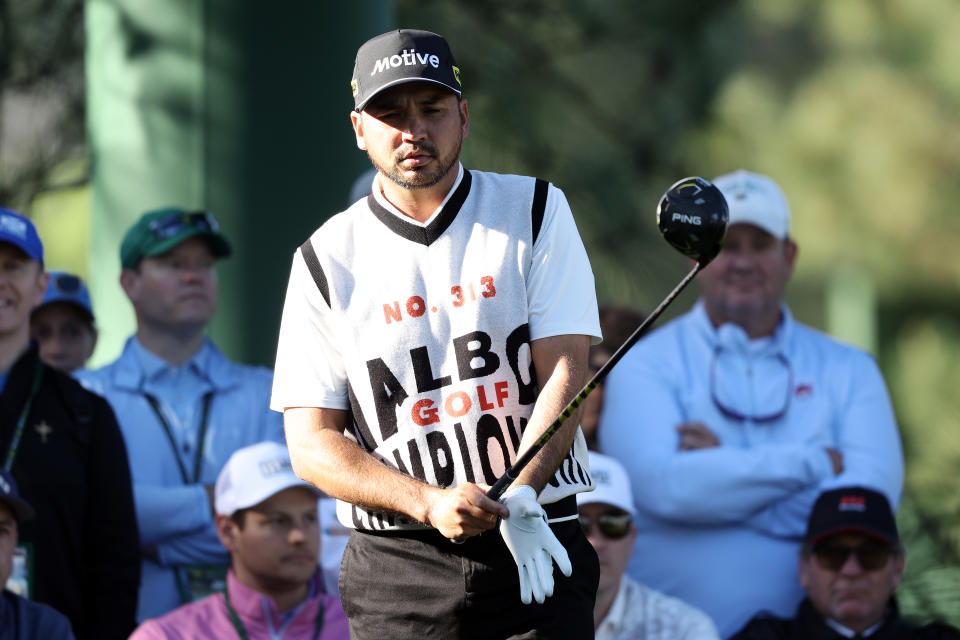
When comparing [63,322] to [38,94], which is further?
[38,94]

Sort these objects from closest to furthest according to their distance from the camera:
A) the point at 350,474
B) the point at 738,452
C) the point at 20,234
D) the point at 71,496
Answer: the point at 350,474
the point at 71,496
the point at 20,234
the point at 738,452

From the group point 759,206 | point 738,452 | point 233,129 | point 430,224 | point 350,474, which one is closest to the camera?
point 350,474

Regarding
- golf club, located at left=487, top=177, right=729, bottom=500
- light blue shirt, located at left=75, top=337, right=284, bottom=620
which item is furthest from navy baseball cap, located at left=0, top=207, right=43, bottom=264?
golf club, located at left=487, top=177, right=729, bottom=500

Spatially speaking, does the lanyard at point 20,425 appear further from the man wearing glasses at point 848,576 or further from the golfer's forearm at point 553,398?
the man wearing glasses at point 848,576

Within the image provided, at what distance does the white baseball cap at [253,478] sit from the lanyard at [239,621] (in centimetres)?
28

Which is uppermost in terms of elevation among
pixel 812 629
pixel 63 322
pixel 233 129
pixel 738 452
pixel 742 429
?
pixel 233 129

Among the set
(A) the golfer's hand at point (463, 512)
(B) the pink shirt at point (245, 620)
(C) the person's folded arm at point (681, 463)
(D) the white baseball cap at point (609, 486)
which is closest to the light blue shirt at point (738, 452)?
(C) the person's folded arm at point (681, 463)

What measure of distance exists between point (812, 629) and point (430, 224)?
237 centimetres

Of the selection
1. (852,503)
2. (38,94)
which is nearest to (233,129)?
(38,94)

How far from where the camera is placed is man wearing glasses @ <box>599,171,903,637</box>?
17.4ft

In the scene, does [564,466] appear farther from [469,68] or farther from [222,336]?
[469,68]

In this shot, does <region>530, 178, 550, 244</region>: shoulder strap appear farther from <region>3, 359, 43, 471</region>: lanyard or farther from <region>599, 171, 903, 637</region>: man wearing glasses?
<region>3, 359, 43, 471</region>: lanyard

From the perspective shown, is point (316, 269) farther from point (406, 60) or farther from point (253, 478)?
point (253, 478)

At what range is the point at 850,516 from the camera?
5.23 metres
